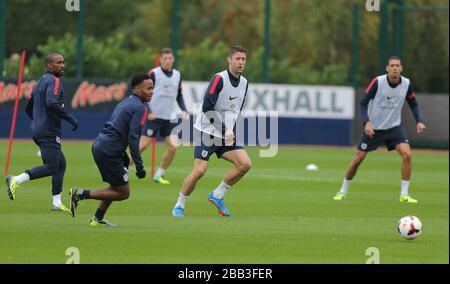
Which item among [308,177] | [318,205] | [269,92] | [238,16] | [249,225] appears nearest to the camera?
[249,225]

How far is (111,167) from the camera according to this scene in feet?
41.0

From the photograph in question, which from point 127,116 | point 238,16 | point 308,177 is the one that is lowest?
point 308,177

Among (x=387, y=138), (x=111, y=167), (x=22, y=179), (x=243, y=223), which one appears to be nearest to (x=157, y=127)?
(x=387, y=138)

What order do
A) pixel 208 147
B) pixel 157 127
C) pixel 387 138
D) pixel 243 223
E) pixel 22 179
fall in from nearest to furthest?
pixel 243 223
pixel 208 147
pixel 22 179
pixel 387 138
pixel 157 127

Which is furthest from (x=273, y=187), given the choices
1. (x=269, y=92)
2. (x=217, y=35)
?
(x=217, y=35)

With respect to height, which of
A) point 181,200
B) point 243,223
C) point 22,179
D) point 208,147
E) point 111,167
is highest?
point 208,147

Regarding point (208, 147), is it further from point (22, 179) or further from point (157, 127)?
point (157, 127)

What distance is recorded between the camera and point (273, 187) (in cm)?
1939

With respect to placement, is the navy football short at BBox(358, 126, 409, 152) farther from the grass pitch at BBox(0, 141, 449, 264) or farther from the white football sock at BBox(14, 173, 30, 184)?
the white football sock at BBox(14, 173, 30, 184)

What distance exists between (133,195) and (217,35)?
41768 mm

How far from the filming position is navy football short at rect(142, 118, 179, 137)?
2022 centimetres

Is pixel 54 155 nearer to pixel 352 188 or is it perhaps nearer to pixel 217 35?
pixel 352 188

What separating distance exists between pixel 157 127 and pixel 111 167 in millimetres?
7889

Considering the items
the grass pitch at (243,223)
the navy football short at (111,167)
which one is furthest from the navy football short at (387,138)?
the navy football short at (111,167)
